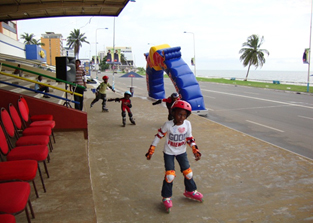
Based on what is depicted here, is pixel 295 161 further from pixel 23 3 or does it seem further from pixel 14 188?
pixel 23 3

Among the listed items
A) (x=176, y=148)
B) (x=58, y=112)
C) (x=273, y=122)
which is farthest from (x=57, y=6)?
(x=273, y=122)

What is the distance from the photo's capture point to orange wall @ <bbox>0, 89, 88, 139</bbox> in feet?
21.5

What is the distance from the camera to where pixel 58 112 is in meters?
7.00

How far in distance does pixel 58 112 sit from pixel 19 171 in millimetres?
3887

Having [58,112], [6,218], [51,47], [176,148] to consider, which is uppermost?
[51,47]

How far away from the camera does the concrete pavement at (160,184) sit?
3994 millimetres

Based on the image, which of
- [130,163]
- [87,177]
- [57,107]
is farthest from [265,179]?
[57,107]

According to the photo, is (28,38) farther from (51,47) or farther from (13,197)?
(13,197)

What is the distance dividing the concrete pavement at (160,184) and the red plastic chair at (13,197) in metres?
0.68

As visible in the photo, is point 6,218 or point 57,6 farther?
point 57,6

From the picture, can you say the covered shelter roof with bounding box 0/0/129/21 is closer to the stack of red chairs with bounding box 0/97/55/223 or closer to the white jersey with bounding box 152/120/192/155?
the stack of red chairs with bounding box 0/97/55/223

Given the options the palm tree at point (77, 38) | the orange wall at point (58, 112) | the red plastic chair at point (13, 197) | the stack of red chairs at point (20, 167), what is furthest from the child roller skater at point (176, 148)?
the palm tree at point (77, 38)

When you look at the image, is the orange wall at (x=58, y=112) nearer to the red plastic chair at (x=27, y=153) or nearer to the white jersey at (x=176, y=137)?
the red plastic chair at (x=27, y=153)

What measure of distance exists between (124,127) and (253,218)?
6608 millimetres
